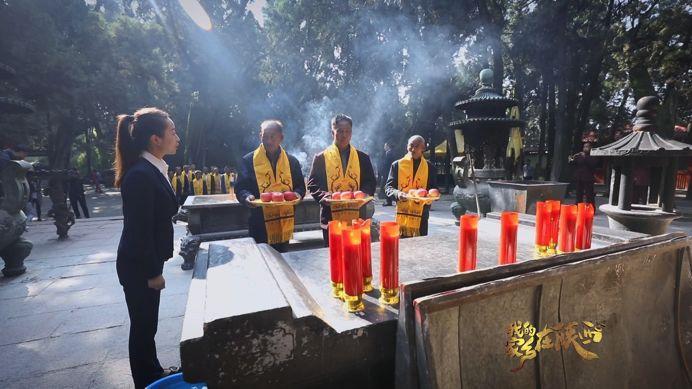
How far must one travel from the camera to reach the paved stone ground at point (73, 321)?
257 centimetres

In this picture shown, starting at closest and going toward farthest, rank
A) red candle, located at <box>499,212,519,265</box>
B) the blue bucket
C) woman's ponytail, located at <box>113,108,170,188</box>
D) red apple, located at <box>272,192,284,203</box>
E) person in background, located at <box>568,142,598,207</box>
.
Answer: red candle, located at <box>499,212,519,265</box>, the blue bucket, woman's ponytail, located at <box>113,108,170,188</box>, red apple, located at <box>272,192,284,203</box>, person in background, located at <box>568,142,598,207</box>

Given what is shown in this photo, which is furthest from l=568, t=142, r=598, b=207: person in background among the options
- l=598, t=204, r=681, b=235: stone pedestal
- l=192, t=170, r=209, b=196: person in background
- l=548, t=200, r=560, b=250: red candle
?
l=192, t=170, r=209, b=196: person in background

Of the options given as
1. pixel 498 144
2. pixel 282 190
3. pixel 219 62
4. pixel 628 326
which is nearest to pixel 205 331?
pixel 628 326

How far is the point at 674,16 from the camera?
1050cm

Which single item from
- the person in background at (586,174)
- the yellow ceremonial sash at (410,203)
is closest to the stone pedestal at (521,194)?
the yellow ceremonial sash at (410,203)

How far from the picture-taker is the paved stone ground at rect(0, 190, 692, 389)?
257cm

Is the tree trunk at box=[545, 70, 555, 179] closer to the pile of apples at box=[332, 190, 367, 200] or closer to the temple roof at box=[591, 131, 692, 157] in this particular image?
the temple roof at box=[591, 131, 692, 157]

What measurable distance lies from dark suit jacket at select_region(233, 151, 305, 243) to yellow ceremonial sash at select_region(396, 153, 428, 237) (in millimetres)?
1295

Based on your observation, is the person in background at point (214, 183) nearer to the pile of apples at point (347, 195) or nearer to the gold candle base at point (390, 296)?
the pile of apples at point (347, 195)

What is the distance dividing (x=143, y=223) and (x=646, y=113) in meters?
5.46

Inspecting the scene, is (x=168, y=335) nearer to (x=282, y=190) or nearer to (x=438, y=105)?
(x=282, y=190)

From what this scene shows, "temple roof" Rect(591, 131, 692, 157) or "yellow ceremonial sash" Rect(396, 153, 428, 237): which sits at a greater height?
"temple roof" Rect(591, 131, 692, 157)

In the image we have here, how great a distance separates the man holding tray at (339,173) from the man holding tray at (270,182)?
27 centimetres

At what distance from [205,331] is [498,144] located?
7.45 m
